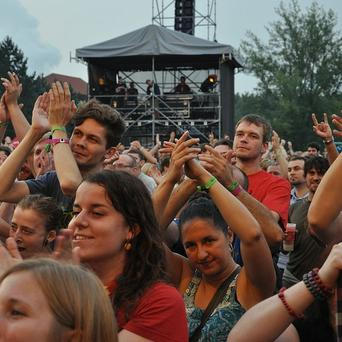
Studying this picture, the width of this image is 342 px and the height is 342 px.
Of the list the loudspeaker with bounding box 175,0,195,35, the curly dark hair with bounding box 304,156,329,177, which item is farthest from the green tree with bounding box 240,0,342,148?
the curly dark hair with bounding box 304,156,329,177

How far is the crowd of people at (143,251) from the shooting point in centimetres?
196

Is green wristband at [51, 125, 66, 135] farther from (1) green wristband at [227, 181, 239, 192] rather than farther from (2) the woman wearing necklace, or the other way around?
(1) green wristband at [227, 181, 239, 192]

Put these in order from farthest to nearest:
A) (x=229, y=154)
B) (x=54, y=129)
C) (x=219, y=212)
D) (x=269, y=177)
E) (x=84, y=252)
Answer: (x=269, y=177)
(x=229, y=154)
(x=54, y=129)
(x=219, y=212)
(x=84, y=252)

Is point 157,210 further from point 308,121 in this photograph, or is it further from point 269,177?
point 308,121

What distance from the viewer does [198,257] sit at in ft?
10.6

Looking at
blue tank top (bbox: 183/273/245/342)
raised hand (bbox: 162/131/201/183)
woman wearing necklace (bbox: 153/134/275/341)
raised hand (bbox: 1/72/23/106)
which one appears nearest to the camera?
blue tank top (bbox: 183/273/245/342)

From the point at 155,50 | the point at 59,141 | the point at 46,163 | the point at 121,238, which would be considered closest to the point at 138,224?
the point at 121,238

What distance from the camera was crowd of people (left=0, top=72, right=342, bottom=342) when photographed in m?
1.96

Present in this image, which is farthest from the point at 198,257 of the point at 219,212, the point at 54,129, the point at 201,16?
the point at 201,16

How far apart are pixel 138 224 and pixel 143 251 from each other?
0.34 ft

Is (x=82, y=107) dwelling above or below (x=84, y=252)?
above

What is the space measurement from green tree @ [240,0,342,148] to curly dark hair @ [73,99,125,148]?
38.7m

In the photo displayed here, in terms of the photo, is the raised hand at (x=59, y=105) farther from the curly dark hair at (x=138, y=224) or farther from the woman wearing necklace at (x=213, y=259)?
the curly dark hair at (x=138, y=224)

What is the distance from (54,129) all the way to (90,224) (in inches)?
51.0
